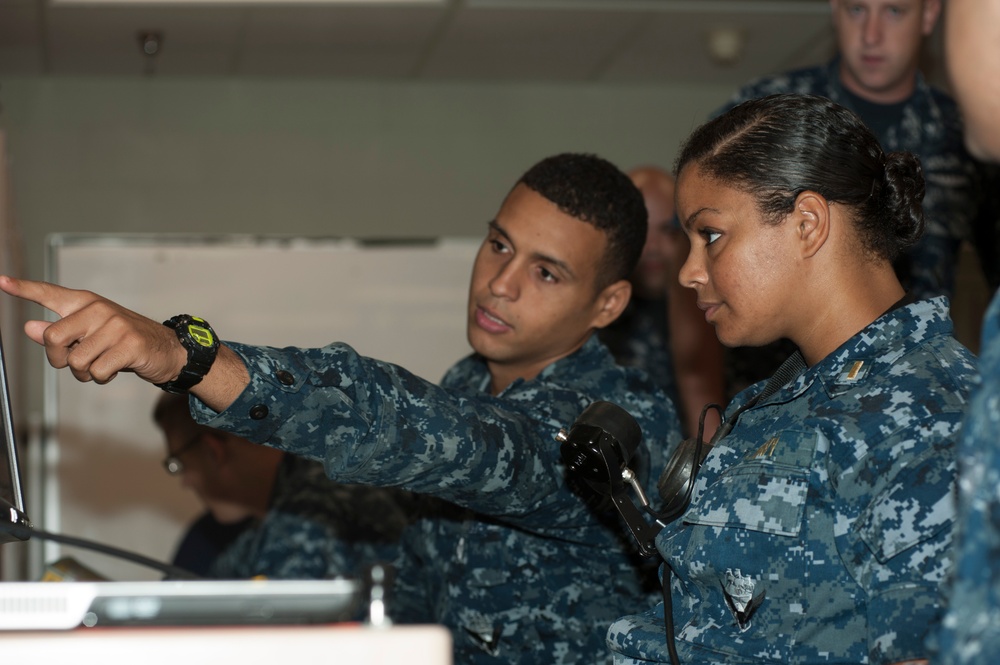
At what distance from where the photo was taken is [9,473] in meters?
1.35

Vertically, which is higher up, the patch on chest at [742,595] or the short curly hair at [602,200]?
the short curly hair at [602,200]

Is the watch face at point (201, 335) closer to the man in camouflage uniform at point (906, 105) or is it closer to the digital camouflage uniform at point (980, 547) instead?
the digital camouflage uniform at point (980, 547)

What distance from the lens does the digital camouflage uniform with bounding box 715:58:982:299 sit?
2615 mm

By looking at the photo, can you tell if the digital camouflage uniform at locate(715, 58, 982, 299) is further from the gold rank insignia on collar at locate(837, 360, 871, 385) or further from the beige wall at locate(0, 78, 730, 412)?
the beige wall at locate(0, 78, 730, 412)

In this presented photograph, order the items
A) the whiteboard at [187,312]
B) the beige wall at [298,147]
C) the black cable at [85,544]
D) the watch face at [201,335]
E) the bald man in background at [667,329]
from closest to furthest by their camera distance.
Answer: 1. the black cable at [85,544]
2. the watch face at [201,335]
3. the bald man in background at [667,329]
4. the whiteboard at [187,312]
5. the beige wall at [298,147]

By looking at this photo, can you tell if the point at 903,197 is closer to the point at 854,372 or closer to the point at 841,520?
the point at 854,372

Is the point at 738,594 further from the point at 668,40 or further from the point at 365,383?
the point at 668,40

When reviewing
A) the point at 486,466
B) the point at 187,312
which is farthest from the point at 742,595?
the point at 187,312

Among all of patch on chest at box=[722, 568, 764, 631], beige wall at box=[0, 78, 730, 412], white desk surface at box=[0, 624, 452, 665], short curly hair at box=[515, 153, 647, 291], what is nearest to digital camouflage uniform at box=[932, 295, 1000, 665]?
white desk surface at box=[0, 624, 452, 665]

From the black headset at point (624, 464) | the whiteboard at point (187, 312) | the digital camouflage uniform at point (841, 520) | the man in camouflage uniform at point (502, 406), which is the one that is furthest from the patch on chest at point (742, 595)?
the whiteboard at point (187, 312)

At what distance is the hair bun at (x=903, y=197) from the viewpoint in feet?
5.01

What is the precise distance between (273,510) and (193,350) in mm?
1459

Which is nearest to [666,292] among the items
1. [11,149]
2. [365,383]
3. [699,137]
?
[699,137]

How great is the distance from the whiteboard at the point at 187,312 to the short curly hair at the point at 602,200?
1879 millimetres
